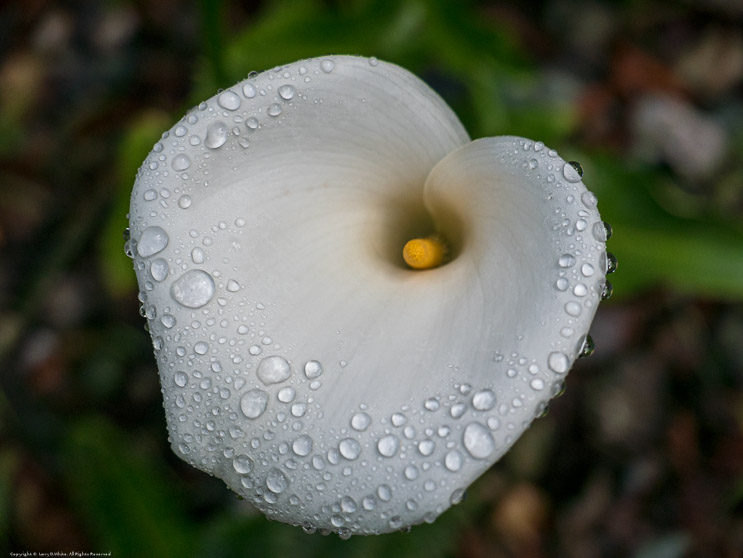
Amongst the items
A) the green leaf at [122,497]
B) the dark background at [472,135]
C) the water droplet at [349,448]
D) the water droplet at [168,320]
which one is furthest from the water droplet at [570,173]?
the green leaf at [122,497]

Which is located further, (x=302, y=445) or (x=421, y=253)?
(x=421, y=253)

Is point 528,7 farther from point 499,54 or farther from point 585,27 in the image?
point 499,54

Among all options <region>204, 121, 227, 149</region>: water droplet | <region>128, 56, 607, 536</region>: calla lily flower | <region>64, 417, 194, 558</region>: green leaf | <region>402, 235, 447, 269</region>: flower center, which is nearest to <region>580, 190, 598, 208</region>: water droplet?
<region>128, 56, 607, 536</region>: calla lily flower

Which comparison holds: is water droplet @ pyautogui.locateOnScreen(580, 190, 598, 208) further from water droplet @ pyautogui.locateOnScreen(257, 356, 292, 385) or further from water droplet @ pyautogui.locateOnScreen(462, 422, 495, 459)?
water droplet @ pyautogui.locateOnScreen(257, 356, 292, 385)

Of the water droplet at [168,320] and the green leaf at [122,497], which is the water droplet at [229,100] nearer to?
the water droplet at [168,320]

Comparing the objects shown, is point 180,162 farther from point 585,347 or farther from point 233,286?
point 585,347

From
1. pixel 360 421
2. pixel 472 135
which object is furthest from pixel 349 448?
pixel 472 135
